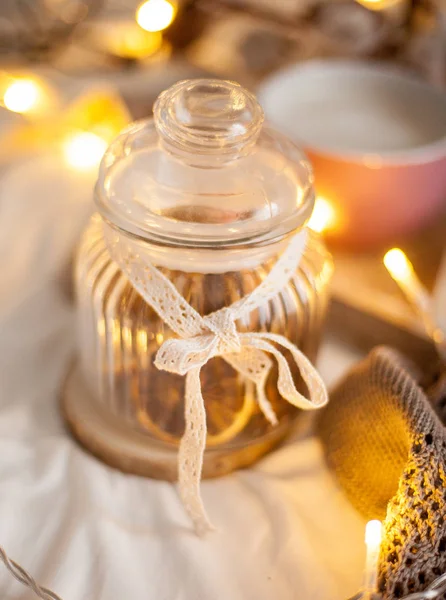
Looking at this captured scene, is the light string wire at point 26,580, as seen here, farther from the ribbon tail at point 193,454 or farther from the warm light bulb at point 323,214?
the warm light bulb at point 323,214

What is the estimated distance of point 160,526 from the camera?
50 centimetres

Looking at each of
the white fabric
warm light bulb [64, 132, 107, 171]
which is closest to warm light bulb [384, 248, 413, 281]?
the white fabric

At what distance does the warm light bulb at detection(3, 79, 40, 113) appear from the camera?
813mm

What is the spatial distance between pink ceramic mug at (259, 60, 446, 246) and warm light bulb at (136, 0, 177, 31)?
0.21 metres

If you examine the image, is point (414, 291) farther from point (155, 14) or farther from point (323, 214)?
point (155, 14)

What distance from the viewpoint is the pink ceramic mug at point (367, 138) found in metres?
0.64

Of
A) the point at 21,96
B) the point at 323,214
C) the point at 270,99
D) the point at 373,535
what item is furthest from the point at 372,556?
the point at 21,96

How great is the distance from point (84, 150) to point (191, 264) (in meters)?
0.38

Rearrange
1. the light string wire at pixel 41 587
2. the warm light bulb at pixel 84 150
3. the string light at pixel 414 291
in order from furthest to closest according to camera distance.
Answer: the warm light bulb at pixel 84 150, the string light at pixel 414 291, the light string wire at pixel 41 587

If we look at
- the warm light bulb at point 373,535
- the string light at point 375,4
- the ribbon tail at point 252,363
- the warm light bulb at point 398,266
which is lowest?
the warm light bulb at point 373,535

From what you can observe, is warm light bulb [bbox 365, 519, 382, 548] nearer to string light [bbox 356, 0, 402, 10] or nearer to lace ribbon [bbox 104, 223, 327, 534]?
lace ribbon [bbox 104, 223, 327, 534]

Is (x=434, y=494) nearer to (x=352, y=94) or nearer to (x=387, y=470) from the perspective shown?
(x=387, y=470)

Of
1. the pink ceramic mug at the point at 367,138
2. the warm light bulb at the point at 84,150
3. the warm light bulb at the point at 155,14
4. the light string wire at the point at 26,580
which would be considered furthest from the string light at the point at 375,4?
the light string wire at the point at 26,580

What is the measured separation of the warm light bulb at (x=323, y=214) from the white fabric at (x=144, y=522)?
142 millimetres
